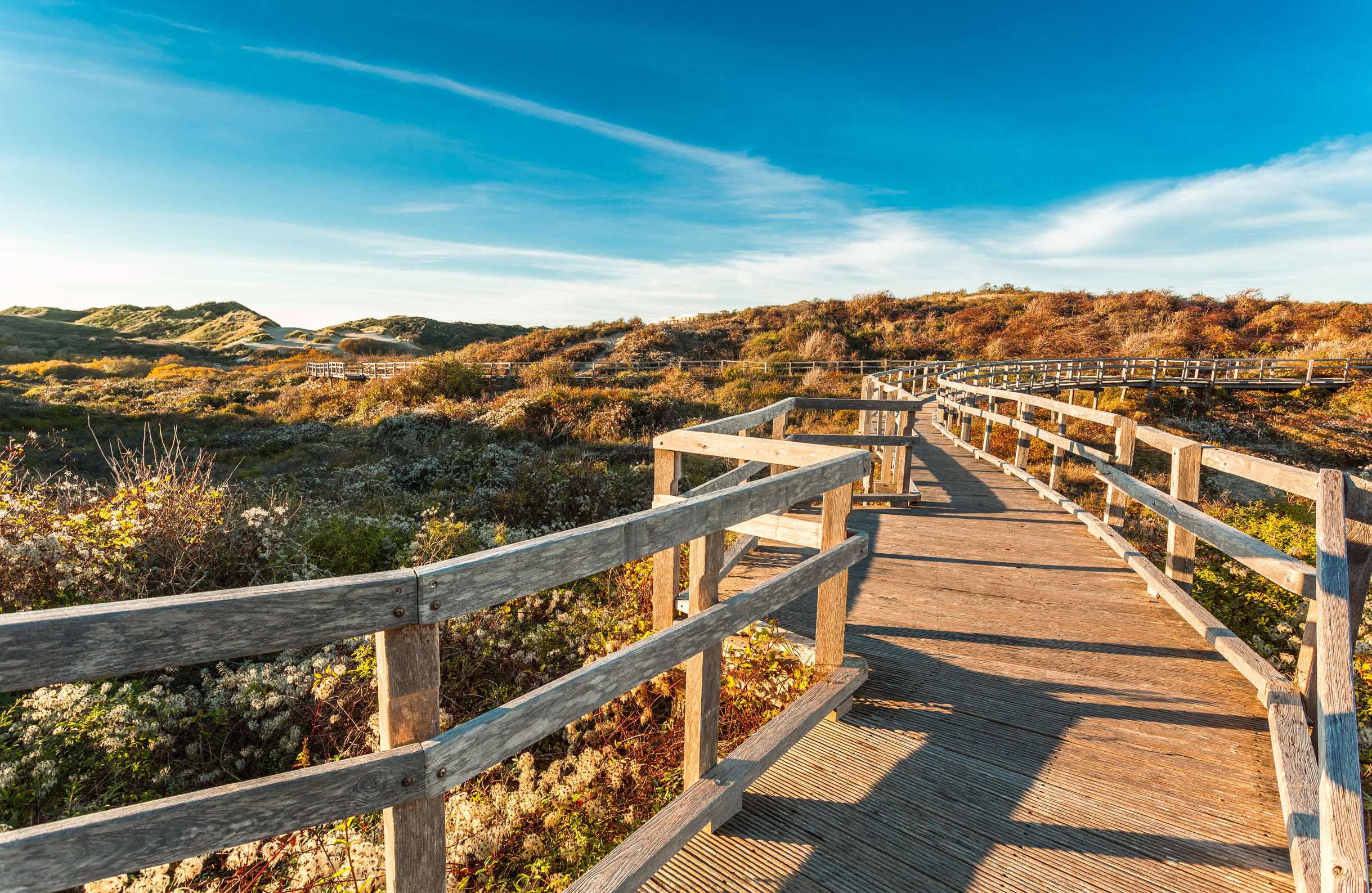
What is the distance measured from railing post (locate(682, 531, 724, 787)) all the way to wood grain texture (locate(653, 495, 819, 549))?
2.34 ft

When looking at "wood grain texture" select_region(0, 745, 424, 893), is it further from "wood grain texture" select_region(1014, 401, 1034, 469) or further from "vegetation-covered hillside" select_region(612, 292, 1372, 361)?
"vegetation-covered hillside" select_region(612, 292, 1372, 361)

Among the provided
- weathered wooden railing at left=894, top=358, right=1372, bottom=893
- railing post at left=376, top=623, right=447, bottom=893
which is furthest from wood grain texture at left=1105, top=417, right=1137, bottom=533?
railing post at left=376, top=623, right=447, bottom=893

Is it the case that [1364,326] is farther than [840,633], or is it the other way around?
[1364,326]

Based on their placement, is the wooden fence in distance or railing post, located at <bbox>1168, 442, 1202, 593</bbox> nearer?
railing post, located at <bbox>1168, 442, 1202, 593</bbox>

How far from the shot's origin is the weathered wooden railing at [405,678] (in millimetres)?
1098

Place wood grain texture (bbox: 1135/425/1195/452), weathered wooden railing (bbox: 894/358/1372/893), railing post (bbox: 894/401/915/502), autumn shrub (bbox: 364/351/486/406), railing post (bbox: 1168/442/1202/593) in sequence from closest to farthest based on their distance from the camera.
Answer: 1. weathered wooden railing (bbox: 894/358/1372/893)
2. railing post (bbox: 1168/442/1202/593)
3. wood grain texture (bbox: 1135/425/1195/452)
4. railing post (bbox: 894/401/915/502)
5. autumn shrub (bbox: 364/351/486/406)

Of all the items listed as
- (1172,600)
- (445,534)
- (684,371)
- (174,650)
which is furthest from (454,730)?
(684,371)

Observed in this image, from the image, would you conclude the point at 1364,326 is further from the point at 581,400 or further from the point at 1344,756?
the point at 1344,756

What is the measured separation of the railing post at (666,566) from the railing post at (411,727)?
7.33 ft

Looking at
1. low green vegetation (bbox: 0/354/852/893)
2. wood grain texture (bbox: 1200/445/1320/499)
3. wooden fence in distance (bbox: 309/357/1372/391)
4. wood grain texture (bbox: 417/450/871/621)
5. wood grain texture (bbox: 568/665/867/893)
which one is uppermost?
wooden fence in distance (bbox: 309/357/1372/391)

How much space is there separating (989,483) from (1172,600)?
4.81 m

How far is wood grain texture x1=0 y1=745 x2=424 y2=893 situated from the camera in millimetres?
1084

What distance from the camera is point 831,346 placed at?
33.4 m

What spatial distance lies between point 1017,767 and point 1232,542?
1.75 metres
